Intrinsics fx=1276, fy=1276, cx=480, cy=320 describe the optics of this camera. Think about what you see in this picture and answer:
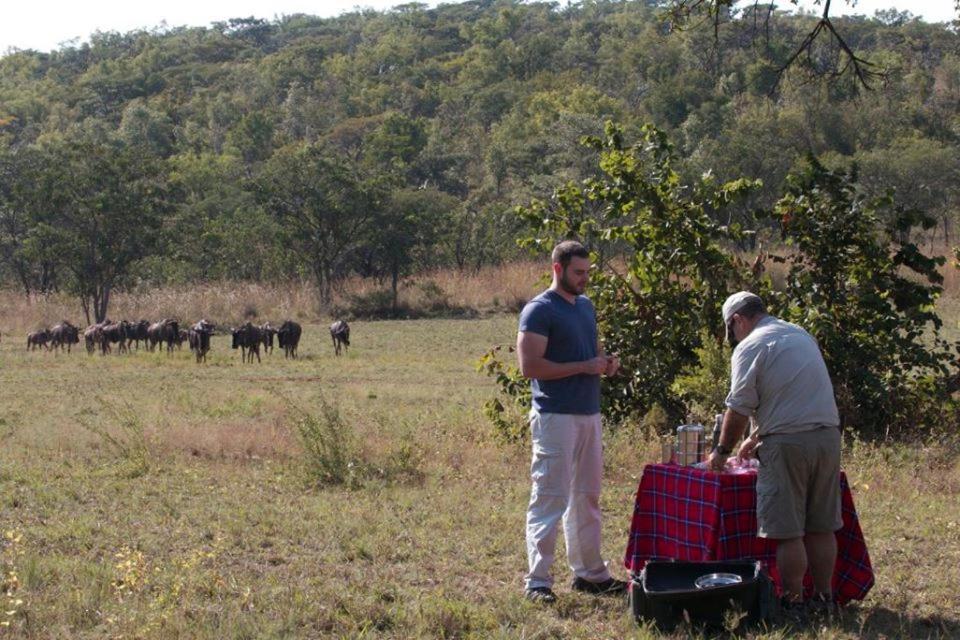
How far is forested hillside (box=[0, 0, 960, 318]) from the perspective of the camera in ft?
144

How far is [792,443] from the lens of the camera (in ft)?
20.8

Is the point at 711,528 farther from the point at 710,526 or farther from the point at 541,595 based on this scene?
Answer: the point at 541,595

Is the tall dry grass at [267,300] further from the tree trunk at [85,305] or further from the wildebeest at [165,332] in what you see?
the wildebeest at [165,332]

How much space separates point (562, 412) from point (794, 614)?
158 cm

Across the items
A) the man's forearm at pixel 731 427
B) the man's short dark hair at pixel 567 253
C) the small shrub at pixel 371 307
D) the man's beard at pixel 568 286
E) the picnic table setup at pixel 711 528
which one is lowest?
the small shrub at pixel 371 307

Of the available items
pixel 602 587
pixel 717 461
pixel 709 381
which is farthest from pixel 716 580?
pixel 709 381

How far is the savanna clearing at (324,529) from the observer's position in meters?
6.59

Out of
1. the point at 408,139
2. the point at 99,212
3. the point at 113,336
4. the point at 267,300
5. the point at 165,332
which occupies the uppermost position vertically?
the point at 408,139

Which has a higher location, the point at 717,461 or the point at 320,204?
the point at 320,204

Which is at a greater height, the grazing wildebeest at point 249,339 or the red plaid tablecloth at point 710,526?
the red plaid tablecloth at point 710,526

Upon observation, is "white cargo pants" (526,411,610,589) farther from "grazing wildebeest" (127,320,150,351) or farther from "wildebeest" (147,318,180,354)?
"grazing wildebeest" (127,320,150,351)

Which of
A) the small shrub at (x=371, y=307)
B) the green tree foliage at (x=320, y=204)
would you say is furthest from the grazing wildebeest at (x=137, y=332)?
the green tree foliage at (x=320, y=204)

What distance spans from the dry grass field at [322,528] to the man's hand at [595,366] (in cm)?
125

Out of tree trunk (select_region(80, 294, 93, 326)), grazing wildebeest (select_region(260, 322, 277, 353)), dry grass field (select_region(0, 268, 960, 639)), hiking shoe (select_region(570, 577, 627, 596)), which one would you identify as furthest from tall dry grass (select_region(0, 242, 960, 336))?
hiking shoe (select_region(570, 577, 627, 596))
